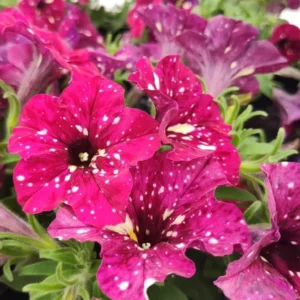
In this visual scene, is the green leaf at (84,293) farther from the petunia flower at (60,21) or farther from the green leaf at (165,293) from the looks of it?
the petunia flower at (60,21)

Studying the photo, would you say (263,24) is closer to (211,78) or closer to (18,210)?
(211,78)

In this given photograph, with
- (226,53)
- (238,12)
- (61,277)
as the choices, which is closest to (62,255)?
(61,277)

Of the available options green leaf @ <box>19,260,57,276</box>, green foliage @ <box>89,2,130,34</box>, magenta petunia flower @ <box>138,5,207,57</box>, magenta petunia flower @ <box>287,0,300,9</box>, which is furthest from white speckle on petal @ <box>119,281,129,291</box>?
magenta petunia flower @ <box>287,0,300,9</box>

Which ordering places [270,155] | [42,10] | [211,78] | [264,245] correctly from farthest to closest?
[42,10] → [211,78] → [270,155] → [264,245]

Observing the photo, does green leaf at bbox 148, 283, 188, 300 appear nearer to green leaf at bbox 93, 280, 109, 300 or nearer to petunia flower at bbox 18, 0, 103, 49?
green leaf at bbox 93, 280, 109, 300

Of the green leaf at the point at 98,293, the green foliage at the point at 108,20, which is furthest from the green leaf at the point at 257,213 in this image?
the green foliage at the point at 108,20

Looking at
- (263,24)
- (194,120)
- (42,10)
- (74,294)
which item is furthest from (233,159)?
(263,24)
